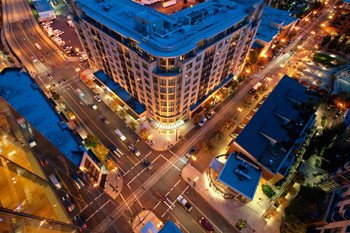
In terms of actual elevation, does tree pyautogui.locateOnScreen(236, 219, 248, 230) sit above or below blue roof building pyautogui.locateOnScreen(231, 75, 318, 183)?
below

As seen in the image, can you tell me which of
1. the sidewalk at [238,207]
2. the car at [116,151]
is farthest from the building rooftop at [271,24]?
the car at [116,151]

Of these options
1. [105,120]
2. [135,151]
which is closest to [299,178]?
[135,151]

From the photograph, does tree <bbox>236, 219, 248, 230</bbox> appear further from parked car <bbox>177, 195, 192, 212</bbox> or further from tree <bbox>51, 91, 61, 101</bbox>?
tree <bbox>51, 91, 61, 101</bbox>

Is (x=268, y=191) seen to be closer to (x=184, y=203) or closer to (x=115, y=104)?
(x=184, y=203)

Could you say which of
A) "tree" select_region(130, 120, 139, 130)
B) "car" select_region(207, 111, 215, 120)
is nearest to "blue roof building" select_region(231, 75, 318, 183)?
"car" select_region(207, 111, 215, 120)

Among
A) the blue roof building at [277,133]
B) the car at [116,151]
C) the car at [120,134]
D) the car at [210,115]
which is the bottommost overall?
the car at [116,151]

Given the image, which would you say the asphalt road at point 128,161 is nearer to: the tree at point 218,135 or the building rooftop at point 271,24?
the tree at point 218,135
